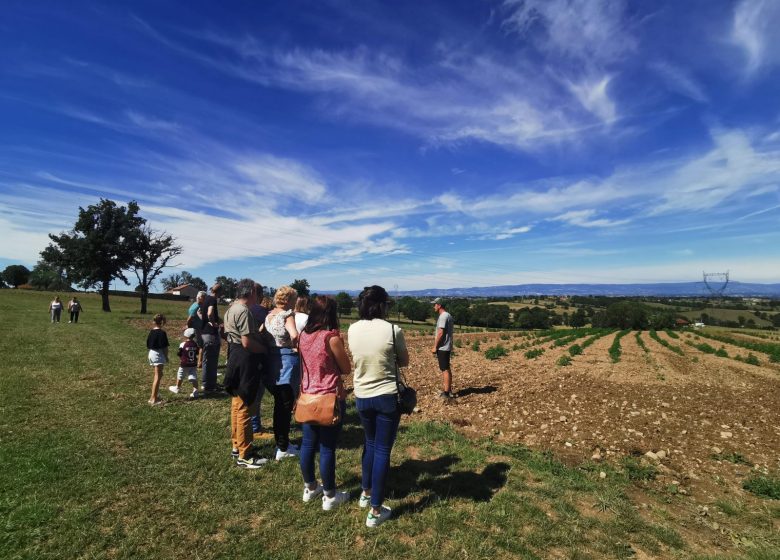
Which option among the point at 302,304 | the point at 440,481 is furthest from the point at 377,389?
the point at 302,304

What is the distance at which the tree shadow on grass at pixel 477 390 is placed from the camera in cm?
1050

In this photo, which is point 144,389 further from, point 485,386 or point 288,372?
point 485,386

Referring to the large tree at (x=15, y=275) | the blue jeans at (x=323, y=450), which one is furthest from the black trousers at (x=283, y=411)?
the large tree at (x=15, y=275)

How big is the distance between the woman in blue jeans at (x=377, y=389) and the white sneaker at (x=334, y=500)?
473 millimetres

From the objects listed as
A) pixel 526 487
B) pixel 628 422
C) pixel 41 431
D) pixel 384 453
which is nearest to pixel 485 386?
pixel 628 422

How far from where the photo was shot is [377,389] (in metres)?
4.03

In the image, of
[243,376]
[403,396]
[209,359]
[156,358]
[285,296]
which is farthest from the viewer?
[209,359]

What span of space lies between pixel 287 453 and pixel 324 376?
7.67ft

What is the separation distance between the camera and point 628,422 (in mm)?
7941

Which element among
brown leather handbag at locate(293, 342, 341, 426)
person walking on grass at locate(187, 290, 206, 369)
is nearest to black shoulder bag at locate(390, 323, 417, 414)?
brown leather handbag at locate(293, 342, 341, 426)

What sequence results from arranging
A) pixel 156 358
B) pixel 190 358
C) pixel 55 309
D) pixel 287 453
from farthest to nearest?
pixel 55 309
pixel 190 358
pixel 156 358
pixel 287 453

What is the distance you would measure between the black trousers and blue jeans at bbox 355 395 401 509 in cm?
197

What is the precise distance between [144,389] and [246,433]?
5.70 meters

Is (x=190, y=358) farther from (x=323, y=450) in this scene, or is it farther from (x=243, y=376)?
(x=323, y=450)
